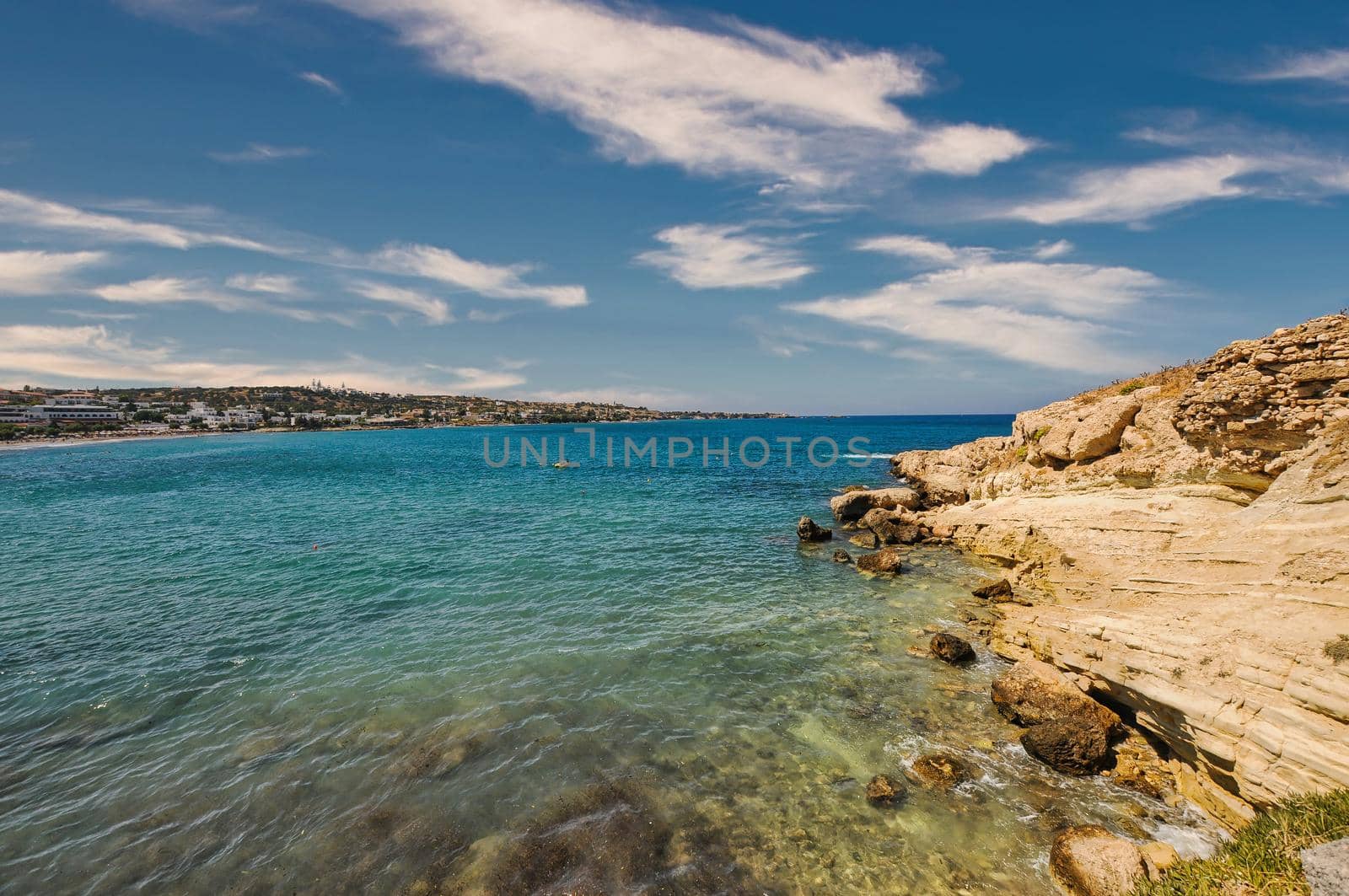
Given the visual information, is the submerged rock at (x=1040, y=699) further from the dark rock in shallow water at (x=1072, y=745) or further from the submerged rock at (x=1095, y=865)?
the submerged rock at (x=1095, y=865)

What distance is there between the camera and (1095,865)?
814cm

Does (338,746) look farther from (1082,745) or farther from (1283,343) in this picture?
(1283,343)

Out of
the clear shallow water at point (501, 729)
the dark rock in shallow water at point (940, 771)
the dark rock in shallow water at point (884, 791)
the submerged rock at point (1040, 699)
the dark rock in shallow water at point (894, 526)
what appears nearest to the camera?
the clear shallow water at point (501, 729)

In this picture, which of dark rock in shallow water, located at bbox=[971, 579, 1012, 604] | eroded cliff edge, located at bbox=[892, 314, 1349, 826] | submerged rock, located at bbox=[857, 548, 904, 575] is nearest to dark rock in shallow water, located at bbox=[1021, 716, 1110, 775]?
eroded cliff edge, located at bbox=[892, 314, 1349, 826]

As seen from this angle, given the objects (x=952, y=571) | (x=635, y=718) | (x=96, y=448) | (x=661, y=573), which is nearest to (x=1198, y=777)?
(x=635, y=718)

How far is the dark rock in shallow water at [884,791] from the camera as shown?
10430 mm

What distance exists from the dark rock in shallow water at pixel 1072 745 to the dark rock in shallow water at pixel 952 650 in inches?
153

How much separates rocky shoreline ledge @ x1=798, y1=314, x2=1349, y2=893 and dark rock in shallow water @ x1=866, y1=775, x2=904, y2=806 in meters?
2.59

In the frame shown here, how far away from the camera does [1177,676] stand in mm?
10344

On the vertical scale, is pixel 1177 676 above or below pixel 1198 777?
above

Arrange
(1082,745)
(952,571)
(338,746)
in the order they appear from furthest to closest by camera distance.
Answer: (952,571), (338,746), (1082,745)

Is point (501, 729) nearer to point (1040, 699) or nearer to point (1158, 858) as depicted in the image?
point (1158, 858)

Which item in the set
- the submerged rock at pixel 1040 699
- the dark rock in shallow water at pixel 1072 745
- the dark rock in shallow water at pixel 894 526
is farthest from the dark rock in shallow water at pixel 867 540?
the dark rock in shallow water at pixel 1072 745

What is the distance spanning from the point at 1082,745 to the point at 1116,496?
12254 mm
